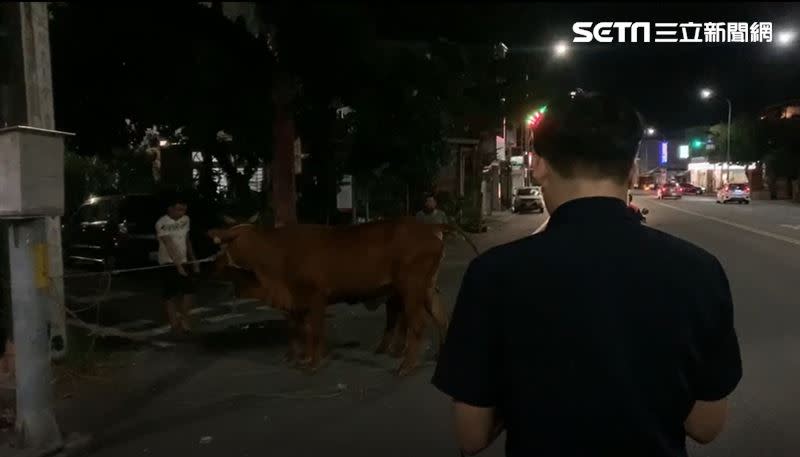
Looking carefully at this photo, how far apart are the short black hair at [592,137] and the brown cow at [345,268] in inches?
248

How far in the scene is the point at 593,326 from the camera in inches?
69.3

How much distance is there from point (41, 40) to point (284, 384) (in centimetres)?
386

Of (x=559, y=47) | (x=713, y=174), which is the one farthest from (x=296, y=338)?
(x=713, y=174)

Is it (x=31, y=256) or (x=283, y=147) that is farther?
(x=283, y=147)

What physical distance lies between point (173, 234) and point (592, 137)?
8.93m

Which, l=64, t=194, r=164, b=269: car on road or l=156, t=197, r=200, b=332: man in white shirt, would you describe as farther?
l=64, t=194, r=164, b=269: car on road

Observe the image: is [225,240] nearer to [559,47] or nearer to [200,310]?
[200,310]

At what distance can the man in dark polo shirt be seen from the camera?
A: 1.76 metres

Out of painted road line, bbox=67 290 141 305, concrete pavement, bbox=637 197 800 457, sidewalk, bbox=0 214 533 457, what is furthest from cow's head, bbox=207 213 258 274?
concrete pavement, bbox=637 197 800 457

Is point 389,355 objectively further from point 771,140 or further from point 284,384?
point 771,140

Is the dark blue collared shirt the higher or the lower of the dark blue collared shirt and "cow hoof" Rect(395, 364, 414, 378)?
the higher

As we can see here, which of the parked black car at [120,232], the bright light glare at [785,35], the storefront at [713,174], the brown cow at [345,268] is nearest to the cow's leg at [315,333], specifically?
the brown cow at [345,268]

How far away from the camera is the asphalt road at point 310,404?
19.3 feet

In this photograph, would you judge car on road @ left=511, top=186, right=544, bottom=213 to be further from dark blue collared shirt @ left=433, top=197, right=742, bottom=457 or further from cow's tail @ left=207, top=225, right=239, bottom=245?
dark blue collared shirt @ left=433, top=197, right=742, bottom=457
